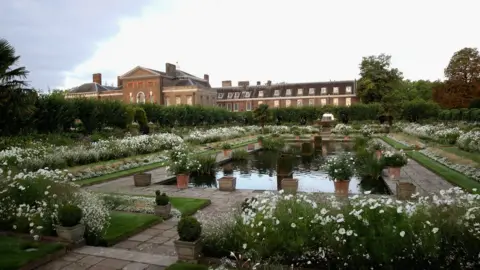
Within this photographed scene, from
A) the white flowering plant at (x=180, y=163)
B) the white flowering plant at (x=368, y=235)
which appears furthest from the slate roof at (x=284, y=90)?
the white flowering plant at (x=368, y=235)

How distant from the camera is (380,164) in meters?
12.5

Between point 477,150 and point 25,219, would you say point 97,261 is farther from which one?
point 477,150

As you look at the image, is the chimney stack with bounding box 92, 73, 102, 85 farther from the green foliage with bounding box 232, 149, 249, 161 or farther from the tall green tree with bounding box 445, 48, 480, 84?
the tall green tree with bounding box 445, 48, 480, 84

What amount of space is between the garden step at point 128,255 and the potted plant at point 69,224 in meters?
0.26

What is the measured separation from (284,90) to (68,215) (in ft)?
203

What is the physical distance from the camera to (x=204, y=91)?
5931 cm

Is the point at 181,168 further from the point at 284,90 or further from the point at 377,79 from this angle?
the point at 284,90

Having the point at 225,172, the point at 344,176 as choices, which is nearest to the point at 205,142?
the point at 225,172

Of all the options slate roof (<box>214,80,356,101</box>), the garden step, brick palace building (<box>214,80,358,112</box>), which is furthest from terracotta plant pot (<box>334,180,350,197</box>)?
slate roof (<box>214,80,356,101</box>)

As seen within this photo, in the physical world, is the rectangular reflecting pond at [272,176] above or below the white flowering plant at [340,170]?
below

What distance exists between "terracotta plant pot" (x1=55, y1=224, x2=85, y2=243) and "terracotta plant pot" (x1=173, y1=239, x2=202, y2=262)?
1967 millimetres

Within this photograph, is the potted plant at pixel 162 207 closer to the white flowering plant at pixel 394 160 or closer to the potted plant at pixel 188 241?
the potted plant at pixel 188 241

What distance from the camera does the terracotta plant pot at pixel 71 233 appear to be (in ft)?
19.2

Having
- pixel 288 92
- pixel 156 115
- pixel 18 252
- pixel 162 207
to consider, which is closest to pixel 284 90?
pixel 288 92
